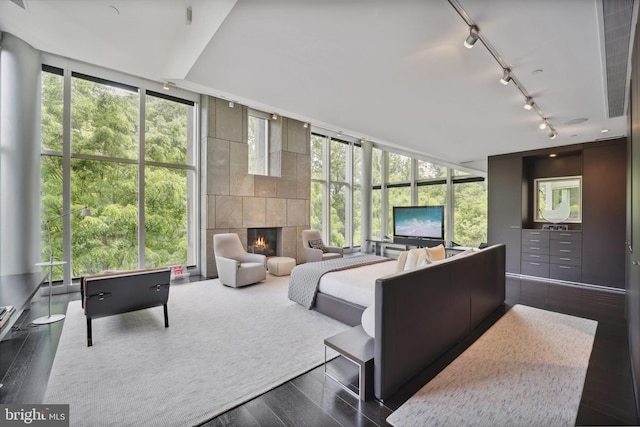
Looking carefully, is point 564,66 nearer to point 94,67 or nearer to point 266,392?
point 266,392

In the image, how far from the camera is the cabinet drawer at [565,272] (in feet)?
16.6

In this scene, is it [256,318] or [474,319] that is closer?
[474,319]

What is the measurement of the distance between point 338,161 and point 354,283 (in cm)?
588

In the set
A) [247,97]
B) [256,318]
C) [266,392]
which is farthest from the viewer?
[247,97]

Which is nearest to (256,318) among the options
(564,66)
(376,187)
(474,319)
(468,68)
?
(474,319)

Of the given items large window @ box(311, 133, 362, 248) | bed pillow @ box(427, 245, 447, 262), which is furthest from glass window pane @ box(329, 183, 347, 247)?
bed pillow @ box(427, 245, 447, 262)

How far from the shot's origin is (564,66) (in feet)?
8.42

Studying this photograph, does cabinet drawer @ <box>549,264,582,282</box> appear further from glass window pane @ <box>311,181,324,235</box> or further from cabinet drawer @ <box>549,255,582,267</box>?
glass window pane @ <box>311,181,324,235</box>

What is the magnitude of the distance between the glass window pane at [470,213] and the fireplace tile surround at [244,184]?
4.17m

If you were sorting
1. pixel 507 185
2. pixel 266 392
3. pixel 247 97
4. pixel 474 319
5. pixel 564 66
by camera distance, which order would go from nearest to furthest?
pixel 266 392, pixel 564 66, pixel 474 319, pixel 247 97, pixel 507 185

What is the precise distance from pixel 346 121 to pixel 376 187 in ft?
16.6

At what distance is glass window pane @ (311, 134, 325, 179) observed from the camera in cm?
783

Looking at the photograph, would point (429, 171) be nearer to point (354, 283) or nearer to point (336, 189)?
point (336, 189)

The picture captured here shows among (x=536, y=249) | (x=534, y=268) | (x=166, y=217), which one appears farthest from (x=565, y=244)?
(x=166, y=217)
